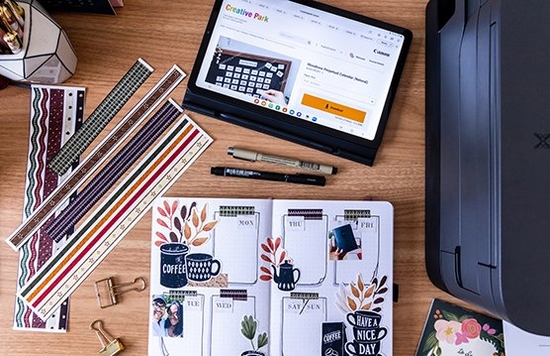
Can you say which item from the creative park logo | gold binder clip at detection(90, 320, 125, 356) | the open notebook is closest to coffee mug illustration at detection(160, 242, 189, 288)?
the open notebook

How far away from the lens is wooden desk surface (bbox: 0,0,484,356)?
752 millimetres

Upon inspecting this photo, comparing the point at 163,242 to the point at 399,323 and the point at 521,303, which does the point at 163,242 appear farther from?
the point at 521,303

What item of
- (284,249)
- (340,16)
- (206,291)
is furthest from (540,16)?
(206,291)

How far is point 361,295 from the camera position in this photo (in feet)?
2.43

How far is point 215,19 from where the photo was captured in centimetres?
76

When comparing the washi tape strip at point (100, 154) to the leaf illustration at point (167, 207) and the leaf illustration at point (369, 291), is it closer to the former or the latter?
the leaf illustration at point (167, 207)

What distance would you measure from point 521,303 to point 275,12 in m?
0.48

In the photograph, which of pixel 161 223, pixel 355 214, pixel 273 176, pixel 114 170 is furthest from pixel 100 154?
pixel 355 214

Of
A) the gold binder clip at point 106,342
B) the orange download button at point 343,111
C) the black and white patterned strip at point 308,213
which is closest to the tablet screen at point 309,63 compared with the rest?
the orange download button at point 343,111

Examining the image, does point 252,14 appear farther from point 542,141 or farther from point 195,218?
point 542,141

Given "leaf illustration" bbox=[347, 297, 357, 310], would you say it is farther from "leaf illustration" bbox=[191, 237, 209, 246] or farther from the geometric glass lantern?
the geometric glass lantern

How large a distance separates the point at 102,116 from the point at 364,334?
0.47 m

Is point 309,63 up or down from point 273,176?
up

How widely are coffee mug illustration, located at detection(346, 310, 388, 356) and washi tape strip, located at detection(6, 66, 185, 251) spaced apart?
397 mm
